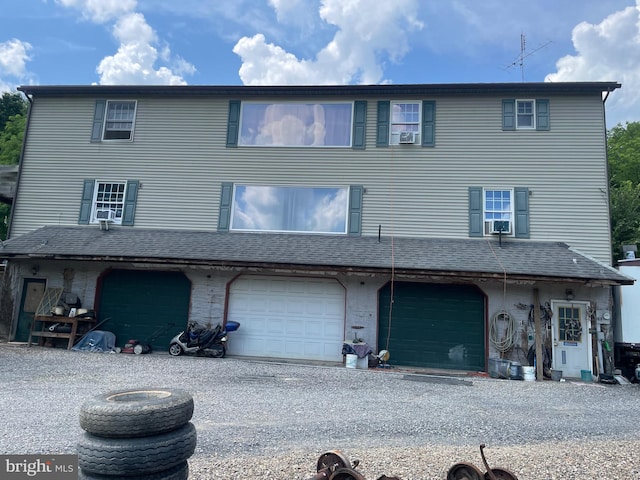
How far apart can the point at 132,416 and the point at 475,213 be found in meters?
10.8

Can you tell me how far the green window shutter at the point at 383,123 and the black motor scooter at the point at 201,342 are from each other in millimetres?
6820

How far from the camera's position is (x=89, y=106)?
45.5 ft

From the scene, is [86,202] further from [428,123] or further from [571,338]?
[571,338]

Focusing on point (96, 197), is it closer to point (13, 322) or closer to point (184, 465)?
point (13, 322)

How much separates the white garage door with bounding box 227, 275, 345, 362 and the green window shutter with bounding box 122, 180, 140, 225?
4.22 m

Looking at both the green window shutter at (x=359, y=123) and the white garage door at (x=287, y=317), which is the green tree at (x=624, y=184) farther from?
the white garage door at (x=287, y=317)

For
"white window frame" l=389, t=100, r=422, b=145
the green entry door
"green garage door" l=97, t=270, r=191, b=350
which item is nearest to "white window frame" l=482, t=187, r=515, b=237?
"white window frame" l=389, t=100, r=422, b=145

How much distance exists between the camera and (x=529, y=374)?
980cm

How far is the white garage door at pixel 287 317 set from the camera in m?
11.2

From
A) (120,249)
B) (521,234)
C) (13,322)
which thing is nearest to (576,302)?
(521,234)

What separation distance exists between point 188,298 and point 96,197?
15.7 feet

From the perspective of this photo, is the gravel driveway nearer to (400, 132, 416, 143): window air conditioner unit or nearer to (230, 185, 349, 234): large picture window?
(230, 185, 349, 234): large picture window

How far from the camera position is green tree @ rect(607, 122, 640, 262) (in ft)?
68.0

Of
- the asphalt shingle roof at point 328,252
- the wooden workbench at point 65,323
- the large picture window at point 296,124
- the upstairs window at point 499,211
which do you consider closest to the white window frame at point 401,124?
the large picture window at point 296,124
